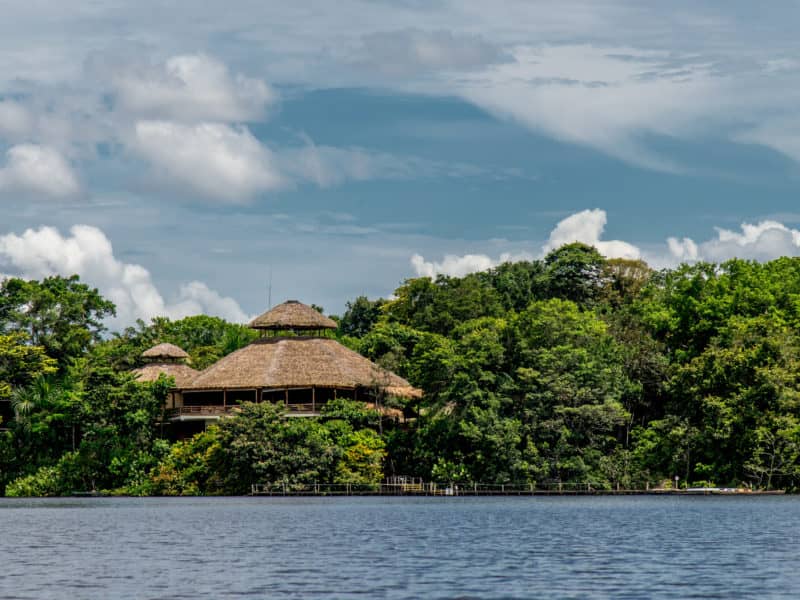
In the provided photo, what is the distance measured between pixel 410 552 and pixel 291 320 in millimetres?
47839

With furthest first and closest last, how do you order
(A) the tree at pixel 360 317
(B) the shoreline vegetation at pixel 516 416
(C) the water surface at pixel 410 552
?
(A) the tree at pixel 360 317 → (B) the shoreline vegetation at pixel 516 416 → (C) the water surface at pixel 410 552

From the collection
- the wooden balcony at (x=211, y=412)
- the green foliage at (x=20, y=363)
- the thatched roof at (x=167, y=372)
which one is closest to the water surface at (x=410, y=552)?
the wooden balcony at (x=211, y=412)

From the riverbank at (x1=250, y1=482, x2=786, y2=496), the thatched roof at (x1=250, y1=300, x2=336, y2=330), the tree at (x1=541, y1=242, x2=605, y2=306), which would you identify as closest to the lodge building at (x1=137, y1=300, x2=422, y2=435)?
the thatched roof at (x1=250, y1=300, x2=336, y2=330)

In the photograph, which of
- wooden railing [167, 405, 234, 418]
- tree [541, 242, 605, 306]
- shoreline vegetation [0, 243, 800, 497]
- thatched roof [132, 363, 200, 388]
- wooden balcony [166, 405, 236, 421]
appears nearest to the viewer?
shoreline vegetation [0, 243, 800, 497]

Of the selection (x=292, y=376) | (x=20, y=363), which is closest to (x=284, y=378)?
(x=292, y=376)

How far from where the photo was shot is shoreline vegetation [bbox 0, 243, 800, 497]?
60.4m

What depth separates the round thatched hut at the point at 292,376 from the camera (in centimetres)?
7256

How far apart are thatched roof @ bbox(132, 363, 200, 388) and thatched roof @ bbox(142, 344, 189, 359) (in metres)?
0.55

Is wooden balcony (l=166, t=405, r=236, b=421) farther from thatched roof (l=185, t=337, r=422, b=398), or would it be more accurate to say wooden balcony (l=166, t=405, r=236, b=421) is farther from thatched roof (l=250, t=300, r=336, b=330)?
thatched roof (l=250, t=300, r=336, b=330)

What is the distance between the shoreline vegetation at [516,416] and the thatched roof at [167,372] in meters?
2.46

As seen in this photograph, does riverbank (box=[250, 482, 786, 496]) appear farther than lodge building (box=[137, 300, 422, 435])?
No

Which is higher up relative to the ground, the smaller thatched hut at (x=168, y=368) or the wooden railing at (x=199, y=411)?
the smaller thatched hut at (x=168, y=368)

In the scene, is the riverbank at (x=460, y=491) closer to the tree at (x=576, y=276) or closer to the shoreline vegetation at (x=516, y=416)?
the shoreline vegetation at (x=516, y=416)

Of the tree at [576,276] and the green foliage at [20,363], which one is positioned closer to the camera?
the green foliage at [20,363]
